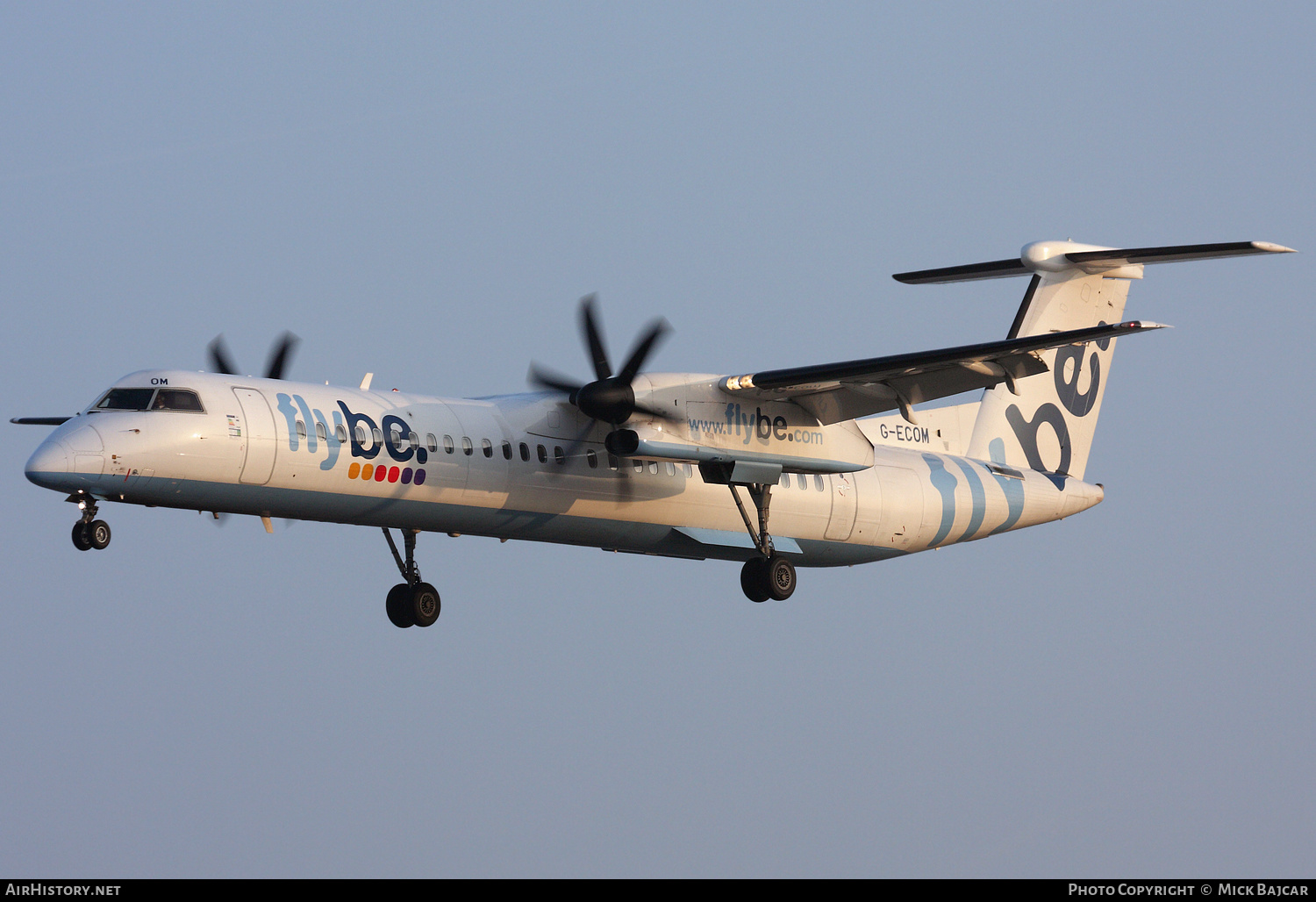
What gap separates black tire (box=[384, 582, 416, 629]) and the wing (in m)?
5.57

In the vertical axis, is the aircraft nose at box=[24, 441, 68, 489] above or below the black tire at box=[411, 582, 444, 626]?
above

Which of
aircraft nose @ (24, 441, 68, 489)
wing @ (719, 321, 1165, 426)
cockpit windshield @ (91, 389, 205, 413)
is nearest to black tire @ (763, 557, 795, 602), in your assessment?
wing @ (719, 321, 1165, 426)

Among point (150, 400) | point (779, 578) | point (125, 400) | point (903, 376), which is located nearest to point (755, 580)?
point (779, 578)

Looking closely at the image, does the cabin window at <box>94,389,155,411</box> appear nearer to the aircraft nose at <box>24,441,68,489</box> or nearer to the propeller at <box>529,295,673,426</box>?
the aircraft nose at <box>24,441,68,489</box>

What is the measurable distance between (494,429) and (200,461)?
4175 mm

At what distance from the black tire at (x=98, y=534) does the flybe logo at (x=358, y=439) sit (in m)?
2.36

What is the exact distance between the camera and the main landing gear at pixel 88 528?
1717 centimetres

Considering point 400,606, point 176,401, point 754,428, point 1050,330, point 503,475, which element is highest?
point 1050,330

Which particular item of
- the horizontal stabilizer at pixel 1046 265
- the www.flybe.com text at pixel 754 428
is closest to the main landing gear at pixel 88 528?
the www.flybe.com text at pixel 754 428

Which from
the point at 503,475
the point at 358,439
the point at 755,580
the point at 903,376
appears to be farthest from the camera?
the point at 755,580

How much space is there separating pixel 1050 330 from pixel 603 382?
9696mm

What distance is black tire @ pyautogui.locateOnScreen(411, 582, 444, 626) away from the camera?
895 inches

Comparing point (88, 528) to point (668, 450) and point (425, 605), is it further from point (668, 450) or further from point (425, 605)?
point (668, 450)

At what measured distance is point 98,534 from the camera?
1727 cm
